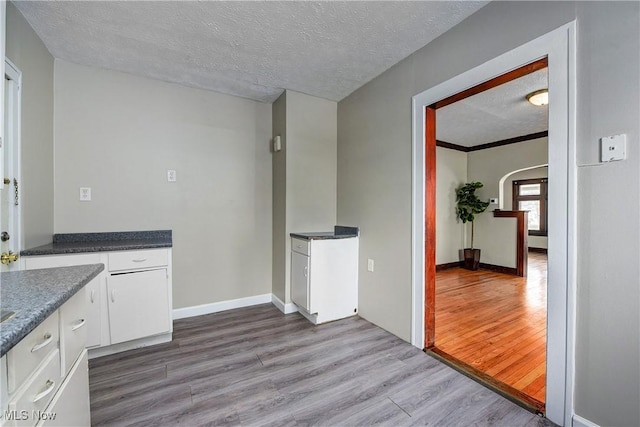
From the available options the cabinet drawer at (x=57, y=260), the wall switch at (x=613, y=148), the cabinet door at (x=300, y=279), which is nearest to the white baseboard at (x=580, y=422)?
the wall switch at (x=613, y=148)

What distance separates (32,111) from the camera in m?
1.94

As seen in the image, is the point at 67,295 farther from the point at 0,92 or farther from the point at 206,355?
the point at 206,355

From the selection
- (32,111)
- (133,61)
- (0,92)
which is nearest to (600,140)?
(0,92)

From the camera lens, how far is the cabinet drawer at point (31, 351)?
65 cm

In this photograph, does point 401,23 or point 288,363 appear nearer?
point 401,23

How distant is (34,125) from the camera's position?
6.47ft

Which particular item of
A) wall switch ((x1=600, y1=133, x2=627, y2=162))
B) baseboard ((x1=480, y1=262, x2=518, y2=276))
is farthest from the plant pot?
wall switch ((x1=600, y1=133, x2=627, y2=162))

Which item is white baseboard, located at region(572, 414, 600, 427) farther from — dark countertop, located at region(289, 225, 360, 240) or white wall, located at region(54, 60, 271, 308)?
white wall, located at region(54, 60, 271, 308)

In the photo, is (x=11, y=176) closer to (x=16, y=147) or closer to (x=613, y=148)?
(x=16, y=147)

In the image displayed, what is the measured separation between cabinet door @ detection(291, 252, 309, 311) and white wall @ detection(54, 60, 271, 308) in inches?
→ 18.8

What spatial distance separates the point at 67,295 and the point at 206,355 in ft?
4.97

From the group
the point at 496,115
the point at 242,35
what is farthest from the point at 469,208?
the point at 242,35

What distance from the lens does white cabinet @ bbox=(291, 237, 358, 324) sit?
2643 mm

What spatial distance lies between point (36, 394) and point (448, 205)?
18.4 ft
